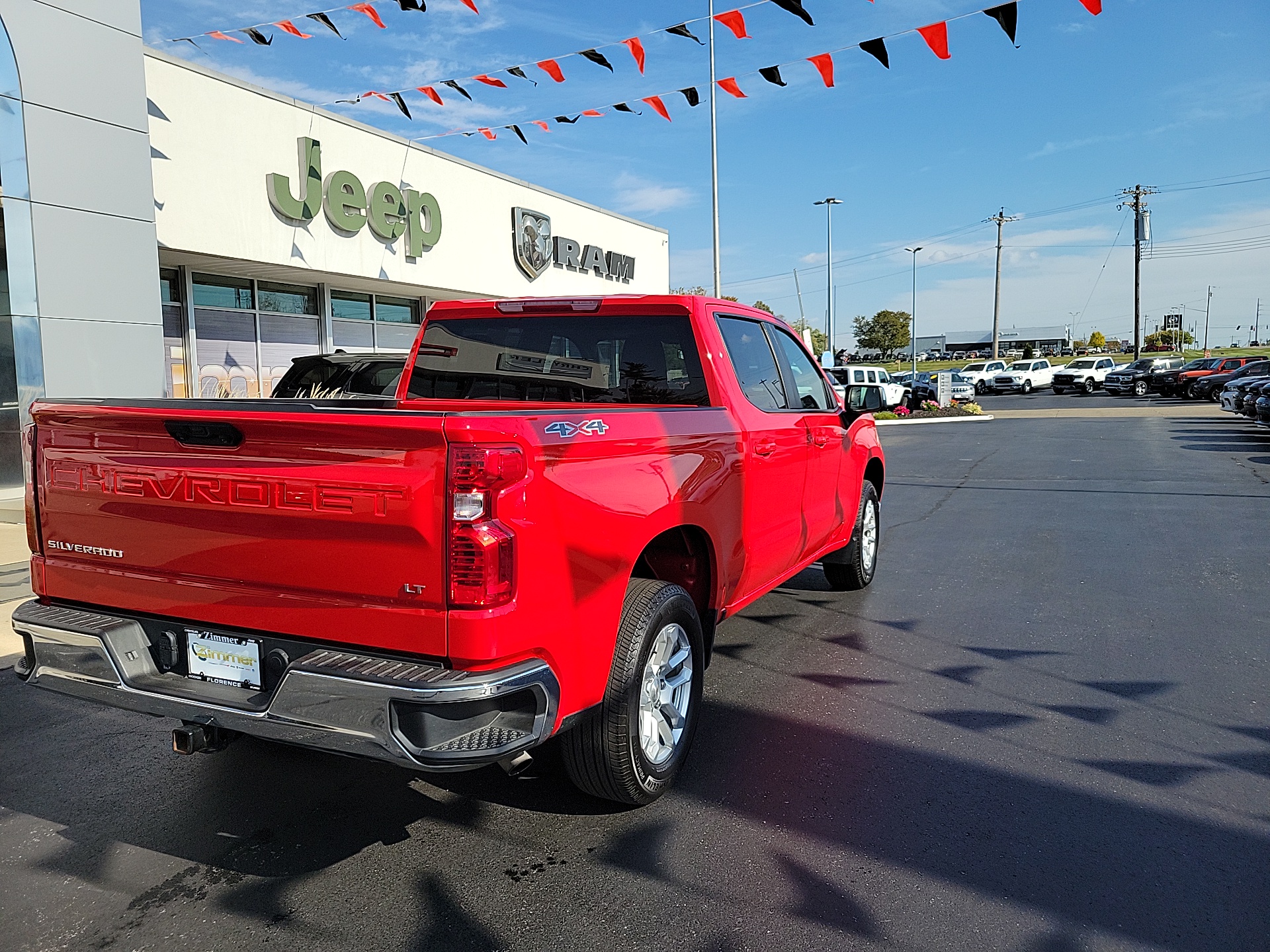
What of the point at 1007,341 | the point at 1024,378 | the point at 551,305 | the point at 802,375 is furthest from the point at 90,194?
the point at 1007,341

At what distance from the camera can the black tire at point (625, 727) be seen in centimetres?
326

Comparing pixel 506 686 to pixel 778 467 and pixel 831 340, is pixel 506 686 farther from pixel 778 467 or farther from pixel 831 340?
pixel 831 340

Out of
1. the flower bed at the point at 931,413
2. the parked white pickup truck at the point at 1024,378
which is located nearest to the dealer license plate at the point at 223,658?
the flower bed at the point at 931,413

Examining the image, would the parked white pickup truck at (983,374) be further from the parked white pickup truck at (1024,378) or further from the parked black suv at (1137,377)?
the parked black suv at (1137,377)

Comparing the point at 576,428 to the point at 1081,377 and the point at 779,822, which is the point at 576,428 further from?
the point at 1081,377

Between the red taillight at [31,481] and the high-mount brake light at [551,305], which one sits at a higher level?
the high-mount brake light at [551,305]

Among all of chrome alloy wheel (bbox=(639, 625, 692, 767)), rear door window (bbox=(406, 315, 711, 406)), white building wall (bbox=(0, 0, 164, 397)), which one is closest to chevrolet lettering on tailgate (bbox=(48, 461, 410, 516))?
chrome alloy wheel (bbox=(639, 625, 692, 767))

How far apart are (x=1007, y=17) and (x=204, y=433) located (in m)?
9.88

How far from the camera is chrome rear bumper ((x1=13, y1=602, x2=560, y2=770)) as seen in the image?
2619mm

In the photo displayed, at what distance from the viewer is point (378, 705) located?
2.63 metres

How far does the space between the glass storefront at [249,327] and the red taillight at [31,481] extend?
10.6 meters

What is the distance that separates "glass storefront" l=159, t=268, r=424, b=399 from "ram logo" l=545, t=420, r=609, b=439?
11352 millimetres

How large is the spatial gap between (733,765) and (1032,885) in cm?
127

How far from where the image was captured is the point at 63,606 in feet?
11.2
